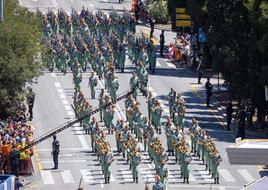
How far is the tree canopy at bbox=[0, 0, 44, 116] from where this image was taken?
70.4 meters

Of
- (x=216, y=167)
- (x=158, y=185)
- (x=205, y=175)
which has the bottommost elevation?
(x=205, y=175)

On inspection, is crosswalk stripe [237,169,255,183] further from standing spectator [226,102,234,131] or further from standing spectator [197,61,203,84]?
standing spectator [197,61,203,84]

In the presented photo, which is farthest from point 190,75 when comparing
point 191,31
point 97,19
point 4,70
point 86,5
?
point 86,5

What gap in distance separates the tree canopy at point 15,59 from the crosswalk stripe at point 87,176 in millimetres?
8077

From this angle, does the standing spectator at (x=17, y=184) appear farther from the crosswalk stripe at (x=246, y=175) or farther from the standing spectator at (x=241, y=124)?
the standing spectator at (x=241, y=124)

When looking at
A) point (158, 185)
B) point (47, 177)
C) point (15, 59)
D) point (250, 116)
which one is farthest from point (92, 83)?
point (158, 185)

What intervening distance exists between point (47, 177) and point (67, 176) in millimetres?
881

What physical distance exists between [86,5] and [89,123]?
4475cm

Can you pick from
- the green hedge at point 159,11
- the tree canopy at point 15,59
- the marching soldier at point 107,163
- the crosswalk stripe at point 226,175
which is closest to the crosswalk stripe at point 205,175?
the crosswalk stripe at point 226,175

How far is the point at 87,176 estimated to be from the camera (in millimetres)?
62562

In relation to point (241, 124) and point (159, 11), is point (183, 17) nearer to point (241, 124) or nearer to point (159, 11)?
point (159, 11)

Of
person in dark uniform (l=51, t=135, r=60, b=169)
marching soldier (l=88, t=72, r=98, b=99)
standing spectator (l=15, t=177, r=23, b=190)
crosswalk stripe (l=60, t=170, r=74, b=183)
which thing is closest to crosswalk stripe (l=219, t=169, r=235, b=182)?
crosswalk stripe (l=60, t=170, r=74, b=183)

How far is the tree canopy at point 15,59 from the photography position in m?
70.4

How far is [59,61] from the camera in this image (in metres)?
85.9
